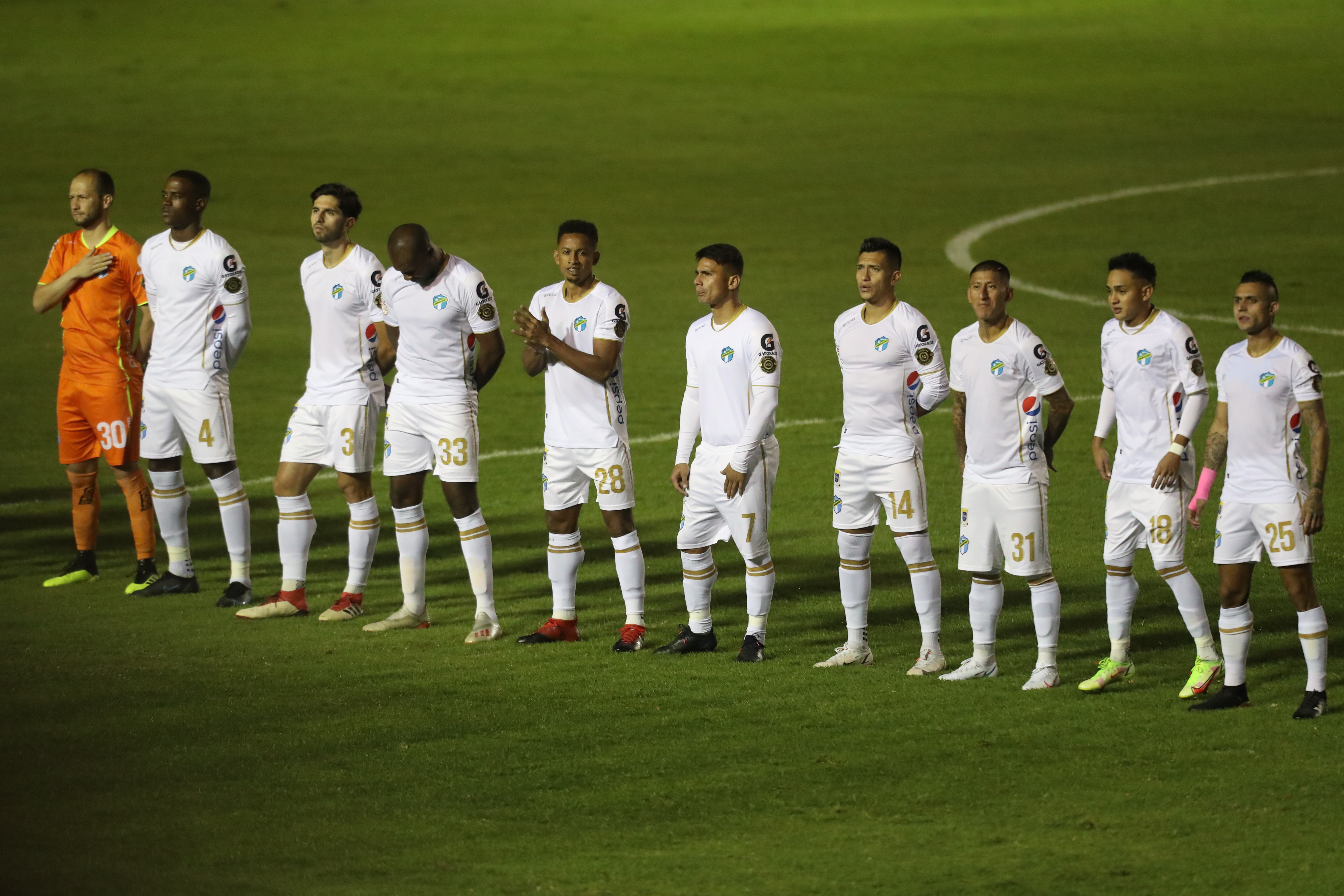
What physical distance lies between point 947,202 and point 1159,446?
971 inches

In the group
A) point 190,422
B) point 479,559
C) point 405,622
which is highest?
point 190,422

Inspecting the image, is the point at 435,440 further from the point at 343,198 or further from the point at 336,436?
the point at 343,198

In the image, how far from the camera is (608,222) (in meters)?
31.9

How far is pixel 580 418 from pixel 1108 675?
3223mm

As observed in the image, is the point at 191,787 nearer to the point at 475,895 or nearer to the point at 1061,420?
the point at 475,895

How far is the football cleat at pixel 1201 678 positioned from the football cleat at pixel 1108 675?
34 cm

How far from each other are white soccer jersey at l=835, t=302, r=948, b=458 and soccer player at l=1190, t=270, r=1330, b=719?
1.52 m

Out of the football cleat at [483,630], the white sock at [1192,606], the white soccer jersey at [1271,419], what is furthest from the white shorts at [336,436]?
the white soccer jersey at [1271,419]

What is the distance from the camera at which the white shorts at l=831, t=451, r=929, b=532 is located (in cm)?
966

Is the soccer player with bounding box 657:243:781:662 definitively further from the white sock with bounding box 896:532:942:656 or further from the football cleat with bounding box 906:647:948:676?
the football cleat with bounding box 906:647:948:676

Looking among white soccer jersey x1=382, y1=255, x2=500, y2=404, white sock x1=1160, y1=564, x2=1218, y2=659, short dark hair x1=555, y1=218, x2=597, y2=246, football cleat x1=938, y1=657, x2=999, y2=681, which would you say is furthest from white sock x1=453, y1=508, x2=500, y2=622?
white sock x1=1160, y1=564, x2=1218, y2=659

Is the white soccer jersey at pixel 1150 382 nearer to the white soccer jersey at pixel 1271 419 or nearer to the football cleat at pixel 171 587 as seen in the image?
the white soccer jersey at pixel 1271 419

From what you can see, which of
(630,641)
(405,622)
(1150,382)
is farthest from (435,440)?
(1150,382)

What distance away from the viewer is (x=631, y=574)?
34.6ft
